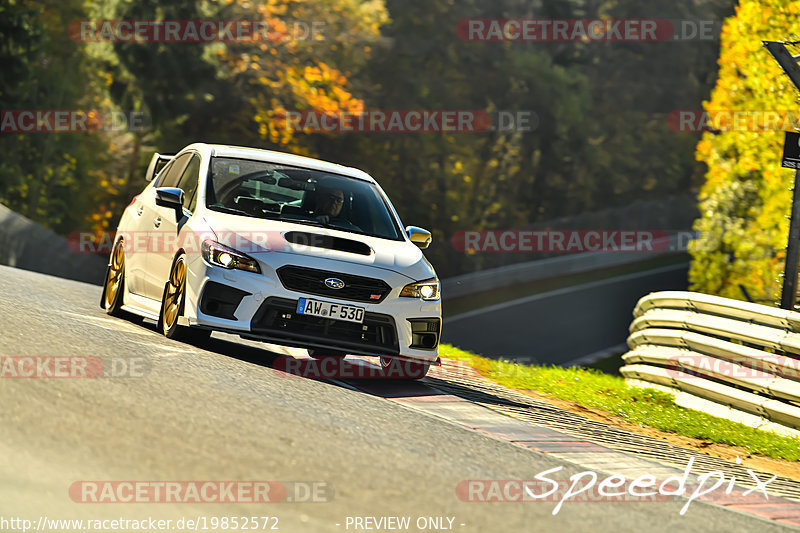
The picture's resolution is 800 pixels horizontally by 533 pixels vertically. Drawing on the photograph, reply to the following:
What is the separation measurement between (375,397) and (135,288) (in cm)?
330

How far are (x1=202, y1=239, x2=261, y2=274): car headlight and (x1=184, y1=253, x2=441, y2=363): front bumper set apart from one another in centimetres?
A: 5

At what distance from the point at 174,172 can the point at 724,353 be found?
19.1 feet

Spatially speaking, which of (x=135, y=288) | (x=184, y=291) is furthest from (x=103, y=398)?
(x=135, y=288)

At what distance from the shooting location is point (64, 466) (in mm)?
5223

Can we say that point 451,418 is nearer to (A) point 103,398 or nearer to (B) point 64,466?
(A) point 103,398

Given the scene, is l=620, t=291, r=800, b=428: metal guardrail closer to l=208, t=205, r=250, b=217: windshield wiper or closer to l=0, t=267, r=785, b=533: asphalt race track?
l=0, t=267, r=785, b=533: asphalt race track

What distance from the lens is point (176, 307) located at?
911 centimetres

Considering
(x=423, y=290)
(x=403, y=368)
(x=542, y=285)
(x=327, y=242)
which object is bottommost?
(x=542, y=285)

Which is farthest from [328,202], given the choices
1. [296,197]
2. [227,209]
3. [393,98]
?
[393,98]

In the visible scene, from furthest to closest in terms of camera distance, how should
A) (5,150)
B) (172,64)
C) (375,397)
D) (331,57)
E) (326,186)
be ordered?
(331,57) → (5,150) → (172,64) → (326,186) → (375,397)

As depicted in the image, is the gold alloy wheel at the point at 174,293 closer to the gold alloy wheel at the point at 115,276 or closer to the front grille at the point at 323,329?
the front grille at the point at 323,329

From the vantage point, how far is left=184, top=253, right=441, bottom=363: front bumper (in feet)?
28.4

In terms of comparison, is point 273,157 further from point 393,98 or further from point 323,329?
point 393,98

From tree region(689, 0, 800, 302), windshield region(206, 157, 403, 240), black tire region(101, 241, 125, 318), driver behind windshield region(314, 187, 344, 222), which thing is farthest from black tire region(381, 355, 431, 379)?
tree region(689, 0, 800, 302)
